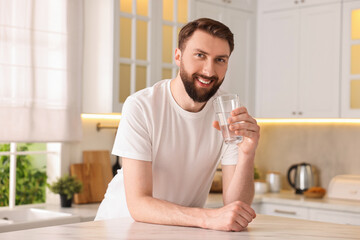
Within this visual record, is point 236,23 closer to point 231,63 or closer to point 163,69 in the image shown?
point 231,63

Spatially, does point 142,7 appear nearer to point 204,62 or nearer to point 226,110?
point 204,62

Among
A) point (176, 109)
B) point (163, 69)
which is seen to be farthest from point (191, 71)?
point (163, 69)

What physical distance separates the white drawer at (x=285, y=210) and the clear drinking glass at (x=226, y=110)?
91.6 inches

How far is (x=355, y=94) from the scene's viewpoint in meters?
4.01

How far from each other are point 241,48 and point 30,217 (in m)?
2.11

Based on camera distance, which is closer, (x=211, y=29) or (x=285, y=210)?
(x=211, y=29)

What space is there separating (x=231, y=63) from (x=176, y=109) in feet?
7.89

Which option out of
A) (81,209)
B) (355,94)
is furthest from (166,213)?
(355,94)

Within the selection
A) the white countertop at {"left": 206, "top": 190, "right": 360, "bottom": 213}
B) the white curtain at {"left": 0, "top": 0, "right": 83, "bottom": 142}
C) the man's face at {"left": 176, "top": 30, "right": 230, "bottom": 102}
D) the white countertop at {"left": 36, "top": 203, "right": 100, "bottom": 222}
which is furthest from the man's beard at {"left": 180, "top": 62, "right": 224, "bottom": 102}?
the white countertop at {"left": 206, "top": 190, "right": 360, "bottom": 213}

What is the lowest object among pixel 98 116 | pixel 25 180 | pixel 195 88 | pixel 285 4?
pixel 25 180

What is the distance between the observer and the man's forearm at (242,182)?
199 cm

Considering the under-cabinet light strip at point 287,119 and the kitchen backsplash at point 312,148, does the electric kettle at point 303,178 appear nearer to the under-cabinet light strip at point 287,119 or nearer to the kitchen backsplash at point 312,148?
the kitchen backsplash at point 312,148

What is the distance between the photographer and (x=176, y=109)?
2.10 meters

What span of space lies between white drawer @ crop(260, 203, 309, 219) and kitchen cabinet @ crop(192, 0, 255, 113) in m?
0.85
